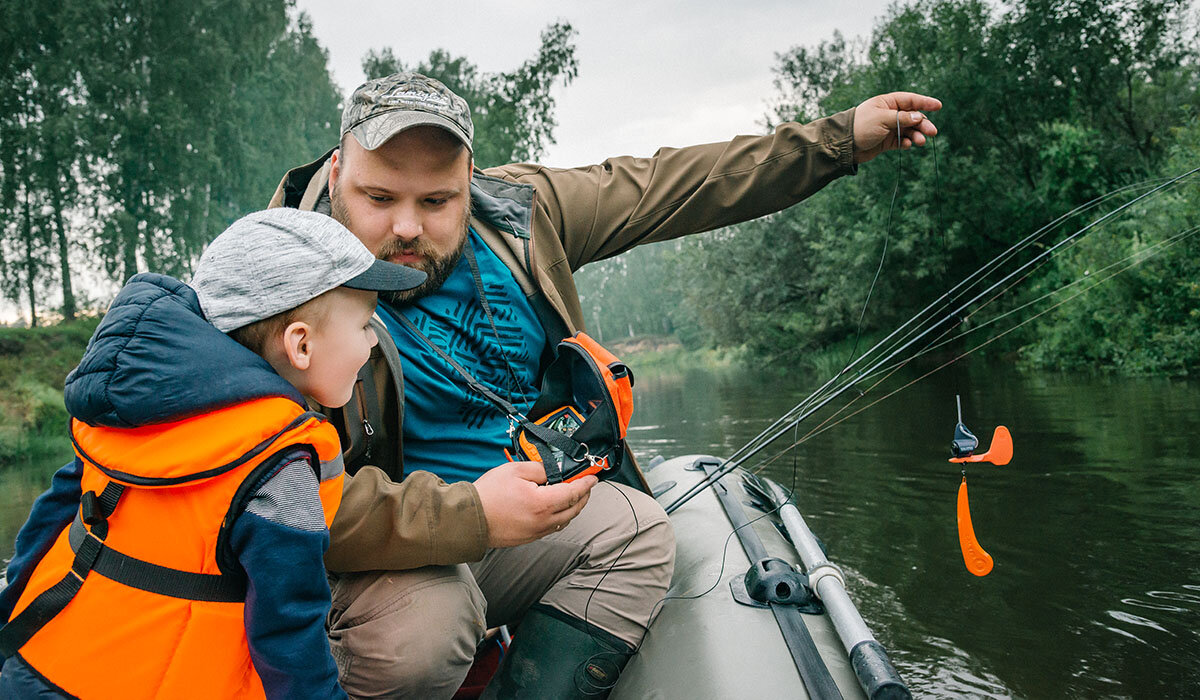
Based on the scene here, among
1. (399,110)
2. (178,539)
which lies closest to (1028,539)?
(399,110)

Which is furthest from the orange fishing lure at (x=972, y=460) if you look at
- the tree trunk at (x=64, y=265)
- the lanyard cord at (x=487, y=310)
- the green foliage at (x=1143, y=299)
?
the tree trunk at (x=64, y=265)

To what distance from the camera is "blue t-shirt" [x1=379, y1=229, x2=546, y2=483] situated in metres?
2.08

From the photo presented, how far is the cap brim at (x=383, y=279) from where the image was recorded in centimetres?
153

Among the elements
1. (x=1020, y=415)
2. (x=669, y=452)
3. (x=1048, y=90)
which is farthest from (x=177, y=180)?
(x=1048, y=90)

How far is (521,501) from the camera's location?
174 cm

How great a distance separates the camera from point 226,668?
1334mm

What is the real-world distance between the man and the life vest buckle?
434 mm

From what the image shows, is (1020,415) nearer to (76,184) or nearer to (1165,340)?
(1165,340)

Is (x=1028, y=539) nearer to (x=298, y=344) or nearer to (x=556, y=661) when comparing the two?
(x=556, y=661)

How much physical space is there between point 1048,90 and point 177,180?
67.4 feet

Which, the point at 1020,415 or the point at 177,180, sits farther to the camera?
the point at 177,180

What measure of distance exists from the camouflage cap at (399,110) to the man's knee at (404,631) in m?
0.98

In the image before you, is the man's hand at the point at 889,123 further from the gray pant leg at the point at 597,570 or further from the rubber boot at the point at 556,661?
the rubber boot at the point at 556,661

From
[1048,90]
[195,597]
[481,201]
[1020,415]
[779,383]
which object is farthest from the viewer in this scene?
[1048,90]
